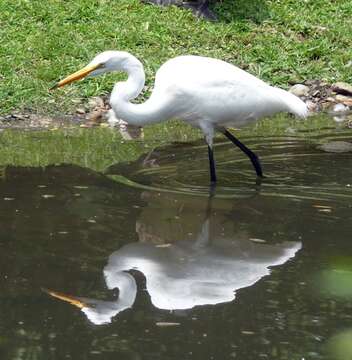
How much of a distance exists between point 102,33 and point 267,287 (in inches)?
249

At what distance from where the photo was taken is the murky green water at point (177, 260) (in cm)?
510

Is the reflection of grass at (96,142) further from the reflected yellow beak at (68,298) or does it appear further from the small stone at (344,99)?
the reflected yellow beak at (68,298)

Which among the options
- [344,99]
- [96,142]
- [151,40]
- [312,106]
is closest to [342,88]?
[344,99]

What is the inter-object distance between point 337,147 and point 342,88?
1.95 meters

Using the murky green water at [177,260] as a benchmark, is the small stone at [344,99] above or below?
above

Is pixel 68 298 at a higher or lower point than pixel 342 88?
lower

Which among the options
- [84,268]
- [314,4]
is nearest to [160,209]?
[84,268]

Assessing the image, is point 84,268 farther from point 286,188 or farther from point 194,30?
point 194,30

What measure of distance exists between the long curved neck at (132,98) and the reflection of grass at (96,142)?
81 centimetres

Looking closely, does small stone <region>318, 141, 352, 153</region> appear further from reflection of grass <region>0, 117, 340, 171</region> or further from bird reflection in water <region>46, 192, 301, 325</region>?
bird reflection in water <region>46, 192, 301, 325</region>

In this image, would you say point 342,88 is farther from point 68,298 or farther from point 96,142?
point 68,298

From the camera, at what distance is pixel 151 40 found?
11664 mm

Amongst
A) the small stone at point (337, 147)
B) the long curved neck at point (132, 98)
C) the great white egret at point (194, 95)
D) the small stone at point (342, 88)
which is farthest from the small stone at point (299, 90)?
the long curved neck at point (132, 98)

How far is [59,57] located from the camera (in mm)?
11102
